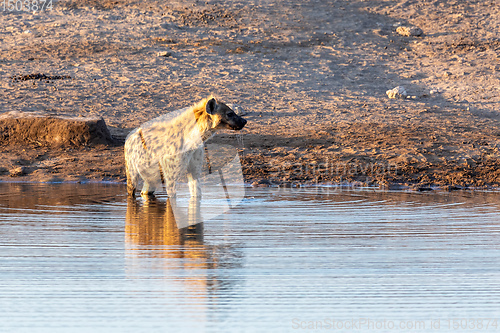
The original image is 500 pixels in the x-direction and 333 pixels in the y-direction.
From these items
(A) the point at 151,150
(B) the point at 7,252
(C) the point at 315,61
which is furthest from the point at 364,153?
(B) the point at 7,252

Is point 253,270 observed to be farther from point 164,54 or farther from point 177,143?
point 164,54

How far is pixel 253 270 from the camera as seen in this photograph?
4.84m

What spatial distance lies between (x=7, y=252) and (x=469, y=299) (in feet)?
10.6

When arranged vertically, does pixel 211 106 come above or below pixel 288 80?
below

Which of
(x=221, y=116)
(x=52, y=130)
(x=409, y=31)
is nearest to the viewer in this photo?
(x=221, y=116)

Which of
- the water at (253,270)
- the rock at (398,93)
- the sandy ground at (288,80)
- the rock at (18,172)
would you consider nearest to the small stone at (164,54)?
the sandy ground at (288,80)

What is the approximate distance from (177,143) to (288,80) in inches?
341

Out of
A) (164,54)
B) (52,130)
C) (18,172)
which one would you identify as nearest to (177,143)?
(18,172)

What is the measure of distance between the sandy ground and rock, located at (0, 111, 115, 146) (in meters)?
0.28

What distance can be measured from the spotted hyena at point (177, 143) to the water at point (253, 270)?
1.13m

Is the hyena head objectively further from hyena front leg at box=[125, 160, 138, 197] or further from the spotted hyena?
hyena front leg at box=[125, 160, 138, 197]

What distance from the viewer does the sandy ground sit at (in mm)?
12469

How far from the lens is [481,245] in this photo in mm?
5812

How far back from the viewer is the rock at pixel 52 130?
13641mm
